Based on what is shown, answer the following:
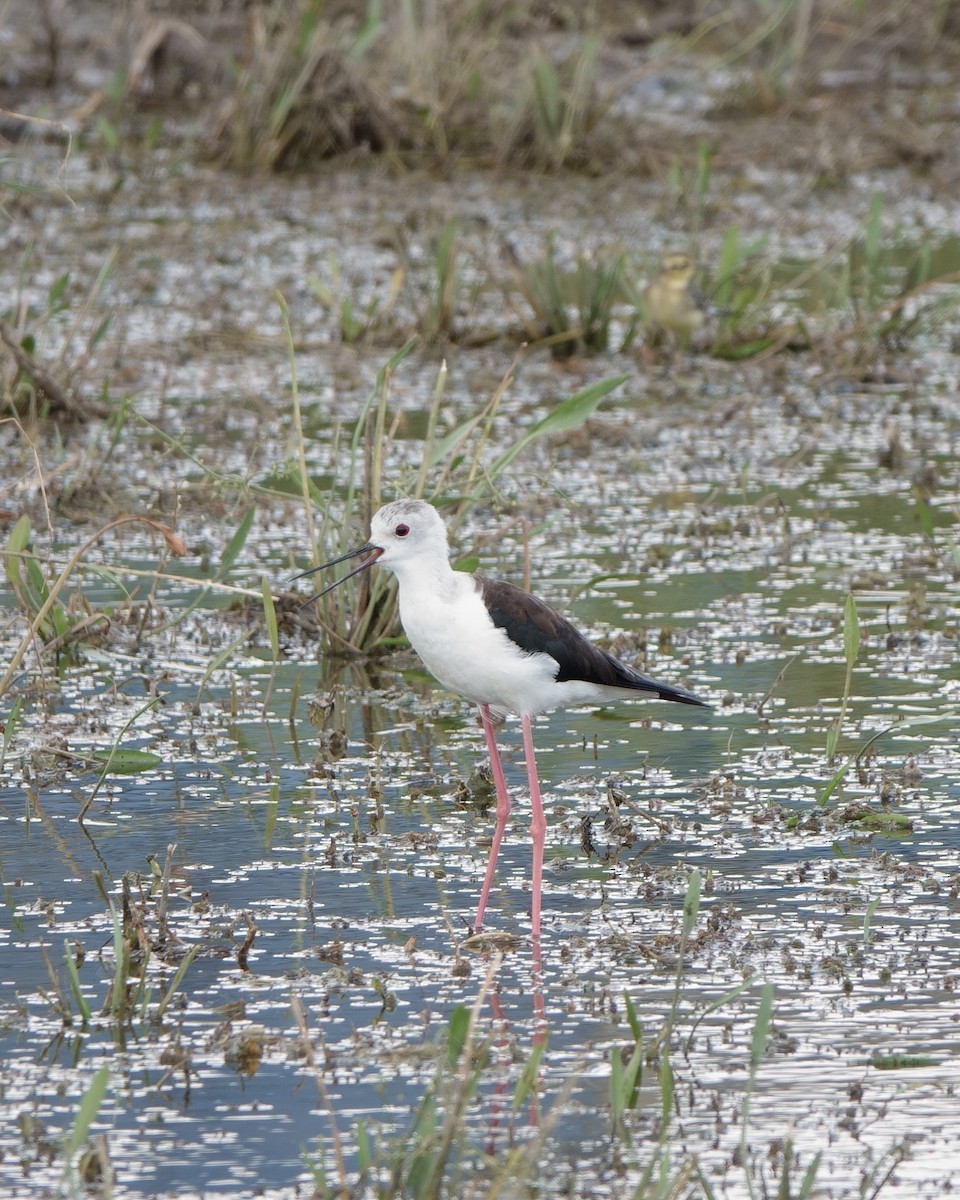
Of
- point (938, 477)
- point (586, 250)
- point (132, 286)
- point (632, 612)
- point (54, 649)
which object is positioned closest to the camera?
point (54, 649)

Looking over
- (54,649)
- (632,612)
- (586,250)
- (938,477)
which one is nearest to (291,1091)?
(54,649)

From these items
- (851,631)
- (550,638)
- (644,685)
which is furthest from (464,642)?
(851,631)

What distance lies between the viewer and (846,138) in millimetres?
14898

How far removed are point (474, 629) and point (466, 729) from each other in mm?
1370

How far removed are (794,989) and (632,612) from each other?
2.70 metres

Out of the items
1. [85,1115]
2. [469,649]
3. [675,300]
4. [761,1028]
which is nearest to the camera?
[85,1115]

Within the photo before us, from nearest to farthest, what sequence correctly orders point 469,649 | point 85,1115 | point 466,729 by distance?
point 85,1115
point 469,649
point 466,729

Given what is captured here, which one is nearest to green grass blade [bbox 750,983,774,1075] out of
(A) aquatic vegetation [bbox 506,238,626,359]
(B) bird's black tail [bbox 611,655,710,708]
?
(B) bird's black tail [bbox 611,655,710,708]

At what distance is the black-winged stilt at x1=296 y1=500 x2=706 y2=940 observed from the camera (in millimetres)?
4445

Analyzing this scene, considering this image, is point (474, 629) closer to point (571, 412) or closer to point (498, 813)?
point (498, 813)

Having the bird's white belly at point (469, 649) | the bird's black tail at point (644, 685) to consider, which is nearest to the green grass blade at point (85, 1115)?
the bird's white belly at point (469, 649)

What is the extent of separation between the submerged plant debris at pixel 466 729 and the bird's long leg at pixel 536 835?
0.27 ft

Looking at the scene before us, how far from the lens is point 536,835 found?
454cm

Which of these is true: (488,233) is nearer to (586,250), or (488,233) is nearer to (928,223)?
(586,250)
